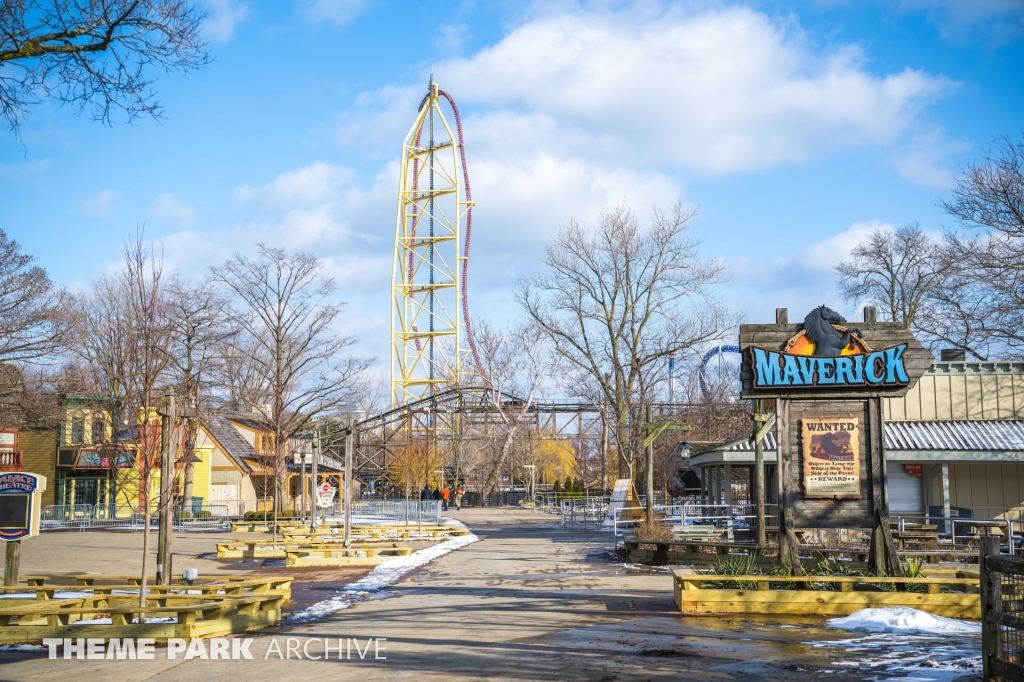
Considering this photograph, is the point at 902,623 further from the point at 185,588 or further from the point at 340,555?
the point at 340,555

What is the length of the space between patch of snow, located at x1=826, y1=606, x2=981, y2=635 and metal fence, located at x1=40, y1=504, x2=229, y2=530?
97.9 feet

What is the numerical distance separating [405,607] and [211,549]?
535 inches

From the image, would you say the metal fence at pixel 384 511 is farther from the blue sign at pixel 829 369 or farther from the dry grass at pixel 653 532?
the blue sign at pixel 829 369

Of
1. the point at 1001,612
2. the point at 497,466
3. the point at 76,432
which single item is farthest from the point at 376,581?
the point at 497,466

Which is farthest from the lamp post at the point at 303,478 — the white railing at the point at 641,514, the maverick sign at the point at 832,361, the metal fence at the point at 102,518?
the maverick sign at the point at 832,361

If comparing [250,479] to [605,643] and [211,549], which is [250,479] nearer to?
[211,549]

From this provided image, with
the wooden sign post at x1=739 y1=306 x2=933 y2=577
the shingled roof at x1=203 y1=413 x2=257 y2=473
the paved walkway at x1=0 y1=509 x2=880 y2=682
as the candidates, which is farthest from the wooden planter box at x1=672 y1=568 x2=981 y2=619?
the shingled roof at x1=203 y1=413 x2=257 y2=473

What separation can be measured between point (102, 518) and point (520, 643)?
36.0m

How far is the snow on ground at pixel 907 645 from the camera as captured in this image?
8.86 meters

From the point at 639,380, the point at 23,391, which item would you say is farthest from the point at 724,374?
the point at 23,391

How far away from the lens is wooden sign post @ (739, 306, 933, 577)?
47.9 ft

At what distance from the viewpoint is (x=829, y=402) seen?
49.0ft

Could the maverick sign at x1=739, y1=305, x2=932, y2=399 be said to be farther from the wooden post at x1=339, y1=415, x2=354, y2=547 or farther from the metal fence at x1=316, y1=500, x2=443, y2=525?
the metal fence at x1=316, y1=500, x2=443, y2=525

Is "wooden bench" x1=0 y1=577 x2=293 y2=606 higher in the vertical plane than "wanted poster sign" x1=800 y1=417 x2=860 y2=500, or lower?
lower
